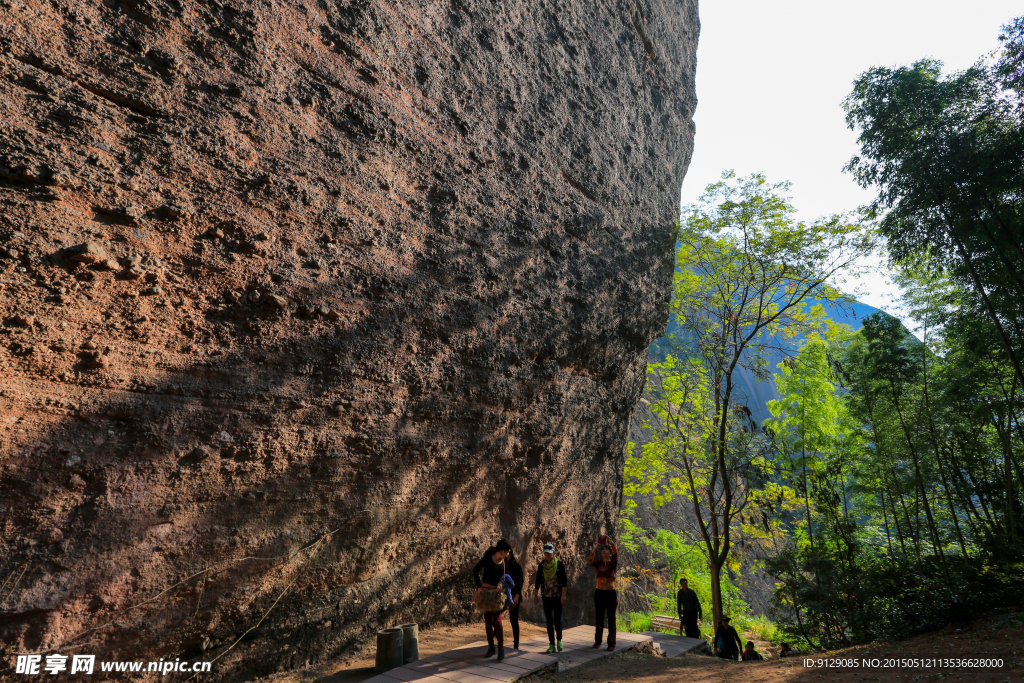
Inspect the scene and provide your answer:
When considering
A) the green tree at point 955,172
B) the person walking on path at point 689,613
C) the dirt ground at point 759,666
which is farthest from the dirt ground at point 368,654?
the green tree at point 955,172

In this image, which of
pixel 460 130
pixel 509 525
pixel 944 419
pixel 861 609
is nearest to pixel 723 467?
pixel 861 609

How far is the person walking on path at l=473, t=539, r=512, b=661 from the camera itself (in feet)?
15.6

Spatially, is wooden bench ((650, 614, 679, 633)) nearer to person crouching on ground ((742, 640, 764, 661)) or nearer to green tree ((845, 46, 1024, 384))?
person crouching on ground ((742, 640, 764, 661))

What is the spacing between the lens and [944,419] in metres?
12.2

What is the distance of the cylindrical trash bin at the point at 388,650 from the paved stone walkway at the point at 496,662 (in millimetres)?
70

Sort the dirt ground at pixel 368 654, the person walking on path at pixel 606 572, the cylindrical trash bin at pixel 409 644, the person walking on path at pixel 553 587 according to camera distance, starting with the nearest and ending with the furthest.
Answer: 1. the dirt ground at pixel 368 654
2. the cylindrical trash bin at pixel 409 644
3. the person walking on path at pixel 553 587
4. the person walking on path at pixel 606 572

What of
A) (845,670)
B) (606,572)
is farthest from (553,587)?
(845,670)

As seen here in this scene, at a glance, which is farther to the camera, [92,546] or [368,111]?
[368,111]

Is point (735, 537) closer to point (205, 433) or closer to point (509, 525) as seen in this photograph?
point (509, 525)

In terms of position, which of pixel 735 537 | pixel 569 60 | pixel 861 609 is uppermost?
pixel 569 60

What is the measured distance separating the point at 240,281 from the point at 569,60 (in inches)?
226

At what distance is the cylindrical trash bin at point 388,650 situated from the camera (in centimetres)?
440

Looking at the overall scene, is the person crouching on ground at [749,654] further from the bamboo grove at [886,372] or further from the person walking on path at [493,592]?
the person walking on path at [493,592]

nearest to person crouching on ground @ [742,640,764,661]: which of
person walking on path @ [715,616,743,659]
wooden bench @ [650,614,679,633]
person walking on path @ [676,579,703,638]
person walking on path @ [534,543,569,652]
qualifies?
person walking on path @ [715,616,743,659]
